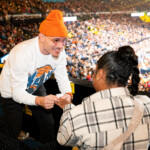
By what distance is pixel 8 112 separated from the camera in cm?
109

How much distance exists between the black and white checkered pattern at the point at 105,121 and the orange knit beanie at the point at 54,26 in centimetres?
46

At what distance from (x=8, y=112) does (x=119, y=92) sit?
81cm

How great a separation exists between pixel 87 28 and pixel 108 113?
12131 mm

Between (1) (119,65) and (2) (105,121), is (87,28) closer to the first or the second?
(1) (119,65)

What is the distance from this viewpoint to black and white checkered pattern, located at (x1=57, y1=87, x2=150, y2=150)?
1.85 ft

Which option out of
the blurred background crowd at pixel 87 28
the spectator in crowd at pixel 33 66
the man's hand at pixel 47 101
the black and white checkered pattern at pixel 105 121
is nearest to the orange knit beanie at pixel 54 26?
the spectator in crowd at pixel 33 66

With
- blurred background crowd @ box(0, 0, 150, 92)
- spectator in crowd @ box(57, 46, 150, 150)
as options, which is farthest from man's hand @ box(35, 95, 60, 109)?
blurred background crowd @ box(0, 0, 150, 92)

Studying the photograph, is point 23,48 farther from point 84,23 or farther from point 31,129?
point 84,23

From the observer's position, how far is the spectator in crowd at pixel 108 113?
1.86ft

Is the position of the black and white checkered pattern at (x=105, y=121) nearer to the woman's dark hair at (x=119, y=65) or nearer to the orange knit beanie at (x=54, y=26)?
the woman's dark hair at (x=119, y=65)

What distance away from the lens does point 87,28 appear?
1210 cm

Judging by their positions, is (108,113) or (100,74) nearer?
(108,113)

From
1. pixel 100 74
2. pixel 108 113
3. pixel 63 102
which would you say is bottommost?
pixel 63 102

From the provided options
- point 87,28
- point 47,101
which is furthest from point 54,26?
point 87,28
